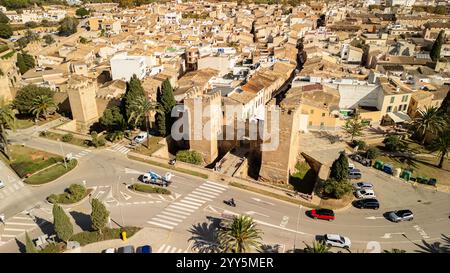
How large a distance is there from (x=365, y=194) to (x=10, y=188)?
42502mm

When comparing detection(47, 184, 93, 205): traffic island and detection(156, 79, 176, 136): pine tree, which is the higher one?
detection(156, 79, 176, 136): pine tree

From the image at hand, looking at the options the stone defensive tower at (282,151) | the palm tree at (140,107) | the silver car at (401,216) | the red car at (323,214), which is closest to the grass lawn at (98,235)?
the red car at (323,214)

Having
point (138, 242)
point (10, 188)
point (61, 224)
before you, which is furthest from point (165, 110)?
point (61, 224)

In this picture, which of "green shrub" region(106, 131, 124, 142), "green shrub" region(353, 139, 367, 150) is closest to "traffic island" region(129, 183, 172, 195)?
"green shrub" region(106, 131, 124, 142)

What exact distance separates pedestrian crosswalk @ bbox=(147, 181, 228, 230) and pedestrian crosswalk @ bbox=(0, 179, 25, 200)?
732 inches

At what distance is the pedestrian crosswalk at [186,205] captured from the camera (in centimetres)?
3462

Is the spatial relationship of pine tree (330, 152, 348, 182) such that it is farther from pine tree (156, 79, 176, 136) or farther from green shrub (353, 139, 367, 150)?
pine tree (156, 79, 176, 136)

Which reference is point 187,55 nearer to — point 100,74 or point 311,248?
point 100,74

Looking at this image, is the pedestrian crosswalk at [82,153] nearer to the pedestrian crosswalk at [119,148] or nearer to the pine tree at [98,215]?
the pedestrian crosswalk at [119,148]

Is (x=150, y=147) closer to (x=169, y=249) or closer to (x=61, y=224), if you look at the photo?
(x=61, y=224)

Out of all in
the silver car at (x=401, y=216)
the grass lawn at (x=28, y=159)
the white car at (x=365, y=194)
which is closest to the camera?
the silver car at (x=401, y=216)

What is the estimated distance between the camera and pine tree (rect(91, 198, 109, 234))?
101ft

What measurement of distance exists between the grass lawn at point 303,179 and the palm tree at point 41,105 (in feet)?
139
